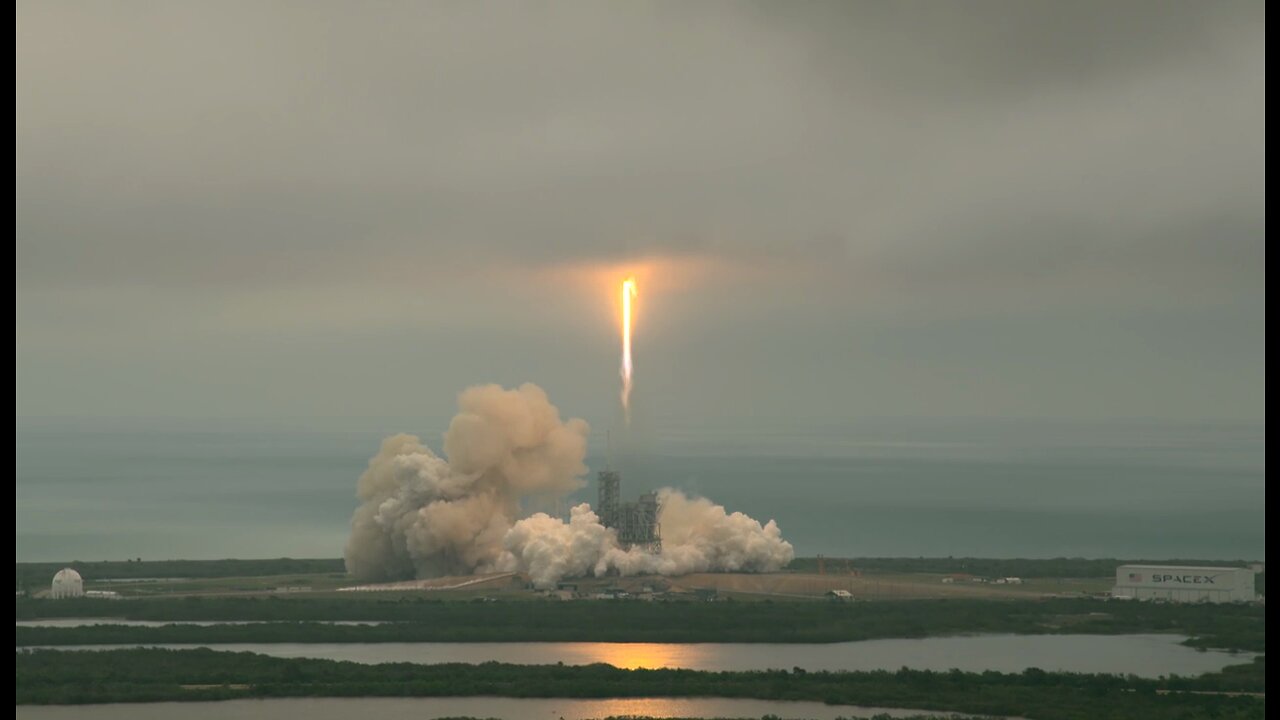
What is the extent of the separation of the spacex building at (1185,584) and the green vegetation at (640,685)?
1633 centimetres

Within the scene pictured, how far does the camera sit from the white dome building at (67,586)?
2443 inches

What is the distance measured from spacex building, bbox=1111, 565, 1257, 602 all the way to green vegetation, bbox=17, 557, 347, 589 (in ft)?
94.7

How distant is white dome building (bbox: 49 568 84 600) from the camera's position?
204 feet

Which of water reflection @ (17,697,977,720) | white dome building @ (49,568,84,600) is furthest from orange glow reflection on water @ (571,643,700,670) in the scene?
white dome building @ (49,568,84,600)

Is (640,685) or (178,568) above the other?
(178,568)

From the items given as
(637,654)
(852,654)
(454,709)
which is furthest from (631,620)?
(454,709)

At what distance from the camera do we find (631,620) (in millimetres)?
53250

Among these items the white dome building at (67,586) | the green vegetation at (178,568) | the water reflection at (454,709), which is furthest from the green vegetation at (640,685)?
the green vegetation at (178,568)

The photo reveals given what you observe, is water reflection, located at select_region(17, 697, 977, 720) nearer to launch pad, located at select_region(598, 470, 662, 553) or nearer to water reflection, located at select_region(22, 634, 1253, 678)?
water reflection, located at select_region(22, 634, 1253, 678)

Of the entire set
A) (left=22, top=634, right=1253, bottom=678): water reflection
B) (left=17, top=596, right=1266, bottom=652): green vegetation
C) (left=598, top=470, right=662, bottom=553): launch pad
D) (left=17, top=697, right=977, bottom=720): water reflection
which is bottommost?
(left=17, top=697, right=977, bottom=720): water reflection

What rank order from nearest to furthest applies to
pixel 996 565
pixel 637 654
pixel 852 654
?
pixel 637 654
pixel 852 654
pixel 996 565

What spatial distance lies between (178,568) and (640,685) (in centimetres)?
4043

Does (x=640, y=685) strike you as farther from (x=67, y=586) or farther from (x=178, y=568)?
(x=178, y=568)

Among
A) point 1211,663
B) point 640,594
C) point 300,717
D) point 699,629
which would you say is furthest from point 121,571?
point 1211,663
